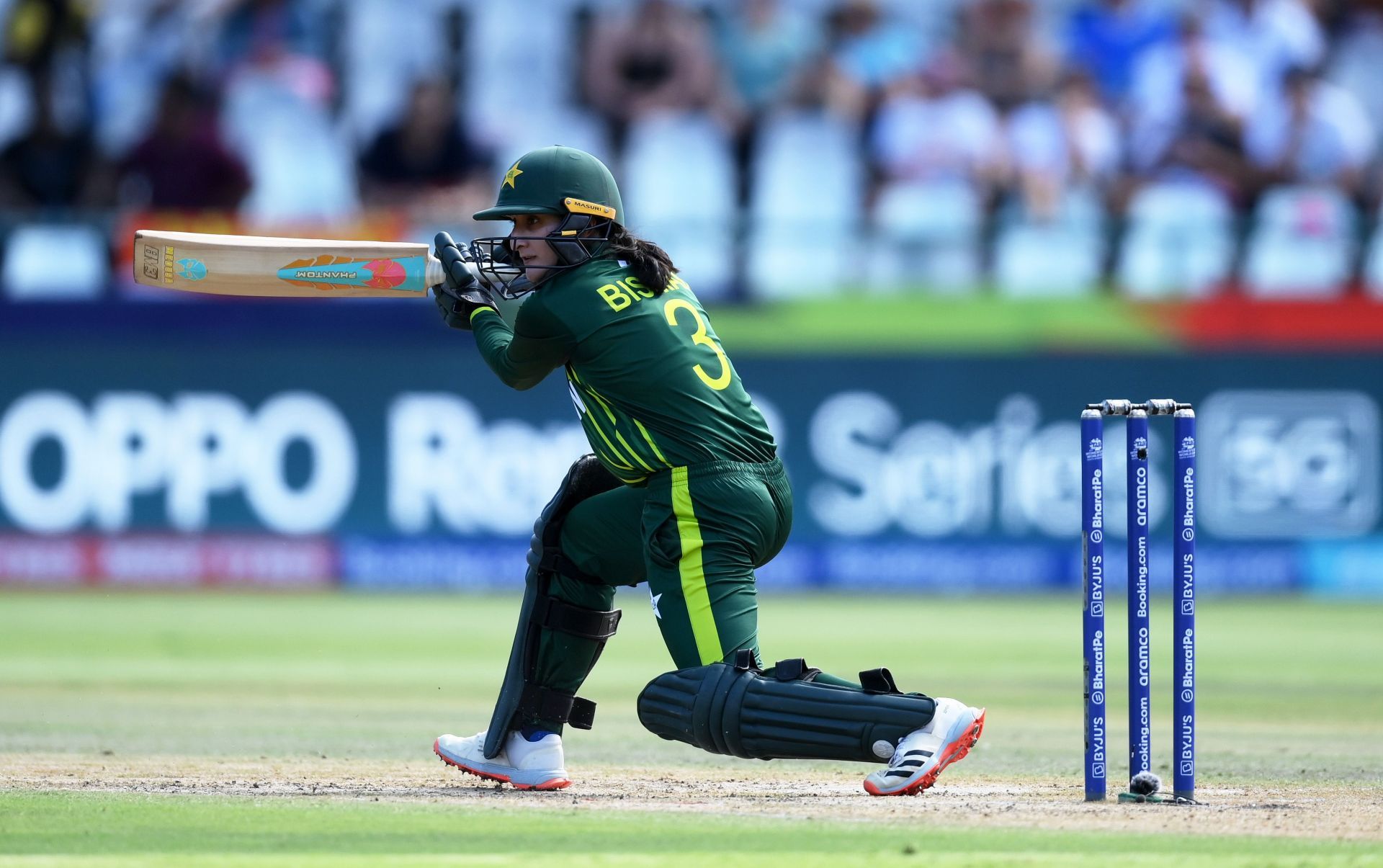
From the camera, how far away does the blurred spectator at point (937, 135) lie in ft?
44.6

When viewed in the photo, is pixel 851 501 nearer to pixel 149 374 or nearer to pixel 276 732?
pixel 149 374

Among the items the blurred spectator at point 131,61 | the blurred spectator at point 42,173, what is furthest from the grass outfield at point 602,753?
the blurred spectator at point 131,61

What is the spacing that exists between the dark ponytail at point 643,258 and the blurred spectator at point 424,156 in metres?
8.41

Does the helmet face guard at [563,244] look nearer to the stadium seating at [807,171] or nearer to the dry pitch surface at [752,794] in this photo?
the dry pitch surface at [752,794]

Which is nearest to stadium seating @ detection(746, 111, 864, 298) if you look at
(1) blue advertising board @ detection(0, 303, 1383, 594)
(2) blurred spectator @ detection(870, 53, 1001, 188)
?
(2) blurred spectator @ detection(870, 53, 1001, 188)

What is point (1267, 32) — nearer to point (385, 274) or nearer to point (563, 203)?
point (385, 274)

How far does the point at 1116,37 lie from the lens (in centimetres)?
1459

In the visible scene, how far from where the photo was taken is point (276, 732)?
6.36 metres

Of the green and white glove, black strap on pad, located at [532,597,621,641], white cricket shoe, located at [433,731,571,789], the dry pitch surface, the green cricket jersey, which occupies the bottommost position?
the dry pitch surface

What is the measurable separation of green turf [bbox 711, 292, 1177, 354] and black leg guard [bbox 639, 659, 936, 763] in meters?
8.22

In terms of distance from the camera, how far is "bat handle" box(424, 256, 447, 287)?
207 inches

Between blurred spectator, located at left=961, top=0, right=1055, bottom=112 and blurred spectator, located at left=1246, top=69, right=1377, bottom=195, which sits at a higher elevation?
blurred spectator, located at left=961, top=0, right=1055, bottom=112

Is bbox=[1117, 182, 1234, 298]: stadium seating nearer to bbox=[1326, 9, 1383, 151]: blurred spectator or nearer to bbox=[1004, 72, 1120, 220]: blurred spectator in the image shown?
bbox=[1004, 72, 1120, 220]: blurred spectator

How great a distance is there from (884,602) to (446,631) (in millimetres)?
3215
